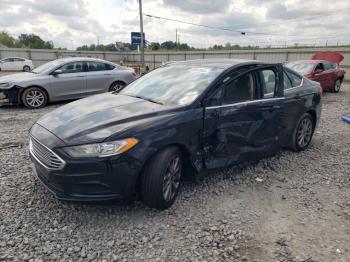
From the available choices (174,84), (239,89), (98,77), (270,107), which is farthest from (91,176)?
(98,77)

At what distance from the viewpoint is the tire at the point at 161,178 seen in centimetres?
293

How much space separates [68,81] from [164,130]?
6.86 meters

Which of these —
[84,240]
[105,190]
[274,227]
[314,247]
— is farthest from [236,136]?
[84,240]

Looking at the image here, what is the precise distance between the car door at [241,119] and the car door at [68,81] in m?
6.52

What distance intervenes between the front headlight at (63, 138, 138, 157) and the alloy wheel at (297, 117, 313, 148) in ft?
11.4

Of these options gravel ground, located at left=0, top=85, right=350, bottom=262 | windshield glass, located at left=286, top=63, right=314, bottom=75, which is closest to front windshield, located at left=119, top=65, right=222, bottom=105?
gravel ground, located at left=0, top=85, right=350, bottom=262

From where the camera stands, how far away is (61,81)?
8805 millimetres

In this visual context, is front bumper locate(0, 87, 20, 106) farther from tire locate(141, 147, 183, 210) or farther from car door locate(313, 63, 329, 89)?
car door locate(313, 63, 329, 89)

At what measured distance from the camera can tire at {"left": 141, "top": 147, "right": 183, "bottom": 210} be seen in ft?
9.62

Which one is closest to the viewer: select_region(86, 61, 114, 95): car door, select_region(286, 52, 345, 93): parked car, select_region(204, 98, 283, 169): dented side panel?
select_region(204, 98, 283, 169): dented side panel

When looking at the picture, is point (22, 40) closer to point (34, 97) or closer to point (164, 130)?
point (34, 97)

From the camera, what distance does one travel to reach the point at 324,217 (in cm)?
328

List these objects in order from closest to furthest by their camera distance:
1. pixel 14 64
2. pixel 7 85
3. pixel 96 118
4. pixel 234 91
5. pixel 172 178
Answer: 1. pixel 96 118
2. pixel 172 178
3. pixel 234 91
4. pixel 7 85
5. pixel 14 64

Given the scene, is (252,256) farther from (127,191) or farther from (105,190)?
(105,190)
